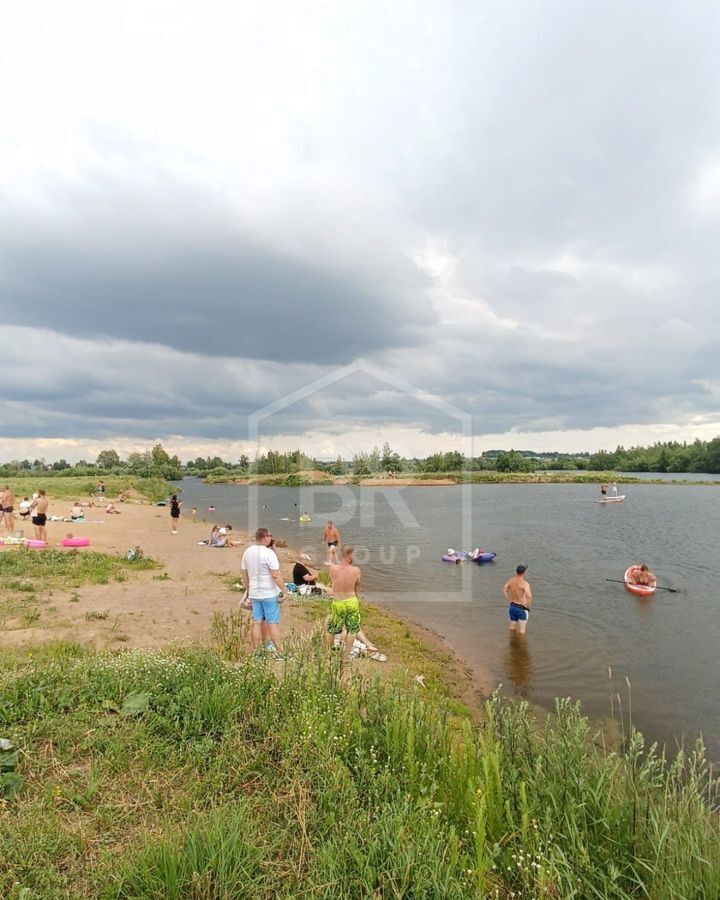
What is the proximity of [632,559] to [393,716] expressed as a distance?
81.0ft

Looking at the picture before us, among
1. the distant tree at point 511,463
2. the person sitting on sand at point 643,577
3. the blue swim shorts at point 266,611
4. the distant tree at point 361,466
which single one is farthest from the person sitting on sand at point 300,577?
the distant tree at point 511,463

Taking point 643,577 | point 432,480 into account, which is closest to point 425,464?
point 432,480

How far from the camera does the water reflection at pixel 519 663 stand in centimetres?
1011

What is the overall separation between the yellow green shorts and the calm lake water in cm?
360

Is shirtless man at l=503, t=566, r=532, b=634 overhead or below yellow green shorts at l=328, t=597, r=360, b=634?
below

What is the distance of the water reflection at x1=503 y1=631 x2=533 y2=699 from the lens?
33.2 ft

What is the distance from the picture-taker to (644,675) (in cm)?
1092

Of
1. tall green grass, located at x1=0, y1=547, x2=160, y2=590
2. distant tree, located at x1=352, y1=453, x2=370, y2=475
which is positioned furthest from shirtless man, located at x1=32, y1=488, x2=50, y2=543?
distant tree, located at x1=352, y1=453, x2=370, y2=475

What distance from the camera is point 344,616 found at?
9.06m

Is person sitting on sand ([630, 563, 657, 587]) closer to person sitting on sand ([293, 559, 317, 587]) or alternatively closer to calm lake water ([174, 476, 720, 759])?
calm lake water ([174, 476, 720, 759])

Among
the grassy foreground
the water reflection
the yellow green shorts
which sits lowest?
the water reflection

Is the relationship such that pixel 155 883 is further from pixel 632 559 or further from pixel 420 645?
pixel 632 559

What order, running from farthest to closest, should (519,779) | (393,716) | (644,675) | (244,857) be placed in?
1. (644,675)
2. (393,716)
3. (519,779)
4. (244,857)

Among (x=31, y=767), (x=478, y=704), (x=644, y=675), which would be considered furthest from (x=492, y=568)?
(x=31, y=767)
